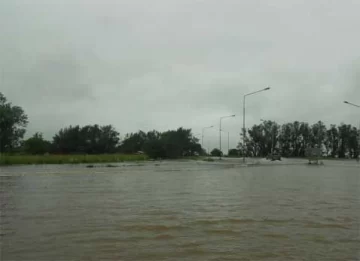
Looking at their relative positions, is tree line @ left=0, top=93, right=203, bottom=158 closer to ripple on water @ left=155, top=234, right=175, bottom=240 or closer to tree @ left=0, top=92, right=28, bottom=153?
tree @ left=0, top=92, right=28, bottom=153

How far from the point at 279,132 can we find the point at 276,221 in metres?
165

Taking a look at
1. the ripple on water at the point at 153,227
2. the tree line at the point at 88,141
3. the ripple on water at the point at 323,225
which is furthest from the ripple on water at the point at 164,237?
the tree line at the point at 88,141

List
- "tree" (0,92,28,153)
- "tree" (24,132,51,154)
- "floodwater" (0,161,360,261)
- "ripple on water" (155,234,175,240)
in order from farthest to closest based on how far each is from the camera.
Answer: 1. "tree" (24,132,51,154)
2. "tree" (0,92,28,153)
3. "ripple on water" (155,234,175,240)
4. "floodwater" (0,161,360,261)

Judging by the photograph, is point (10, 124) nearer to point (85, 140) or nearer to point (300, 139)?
point (85, 140)

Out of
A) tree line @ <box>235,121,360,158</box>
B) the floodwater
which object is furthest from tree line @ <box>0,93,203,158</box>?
the floodwater

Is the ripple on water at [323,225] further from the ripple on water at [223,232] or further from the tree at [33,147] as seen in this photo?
the tree at [33,147]

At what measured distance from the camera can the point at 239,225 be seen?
9.51 m

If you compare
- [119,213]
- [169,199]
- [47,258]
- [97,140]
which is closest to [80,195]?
[169,199]

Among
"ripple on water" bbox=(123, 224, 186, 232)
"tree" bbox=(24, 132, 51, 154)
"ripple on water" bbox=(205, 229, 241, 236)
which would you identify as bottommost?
"ripple on water" bbox=(205, 229, 241, 236)

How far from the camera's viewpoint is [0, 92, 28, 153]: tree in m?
87.9

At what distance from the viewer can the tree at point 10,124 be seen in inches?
3462

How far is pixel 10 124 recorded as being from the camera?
8944 centimetres

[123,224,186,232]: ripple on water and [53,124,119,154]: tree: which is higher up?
[53,124,119,154]: tree

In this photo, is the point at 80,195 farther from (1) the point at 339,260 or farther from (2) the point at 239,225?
(1) the point at 339,260
